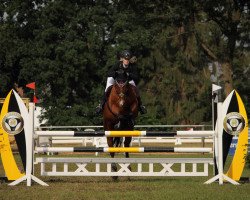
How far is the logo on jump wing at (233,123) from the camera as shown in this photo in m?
10.2

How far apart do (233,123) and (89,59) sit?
122 ft

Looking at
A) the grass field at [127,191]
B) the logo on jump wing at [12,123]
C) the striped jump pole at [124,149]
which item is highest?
the logo on jump wing at [12,123]

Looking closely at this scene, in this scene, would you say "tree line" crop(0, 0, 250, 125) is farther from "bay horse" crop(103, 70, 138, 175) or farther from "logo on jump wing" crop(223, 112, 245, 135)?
"logo on jump wing" crop(223, 112, 245, 135)

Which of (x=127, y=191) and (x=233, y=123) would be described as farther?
(x=233, y=123)

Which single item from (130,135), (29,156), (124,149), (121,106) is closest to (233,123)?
(130,135)

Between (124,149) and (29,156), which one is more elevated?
(124,149)

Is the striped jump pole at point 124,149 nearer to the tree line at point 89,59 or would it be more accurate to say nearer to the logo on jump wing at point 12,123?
the logo on jump wing at point 12,123

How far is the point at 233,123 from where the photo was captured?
33.6 ft

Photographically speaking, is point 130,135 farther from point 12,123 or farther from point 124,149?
point 12,123

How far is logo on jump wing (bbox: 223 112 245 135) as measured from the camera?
1021cm

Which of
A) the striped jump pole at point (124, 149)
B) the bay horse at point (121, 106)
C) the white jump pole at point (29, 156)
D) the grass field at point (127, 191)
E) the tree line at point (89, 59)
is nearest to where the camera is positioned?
the grass field at point (127, 191)

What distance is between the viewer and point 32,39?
4938cm

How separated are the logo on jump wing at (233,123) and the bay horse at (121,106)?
198 cm

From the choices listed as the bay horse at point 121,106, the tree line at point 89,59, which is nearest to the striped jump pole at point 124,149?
the bay horse at point 121,106
